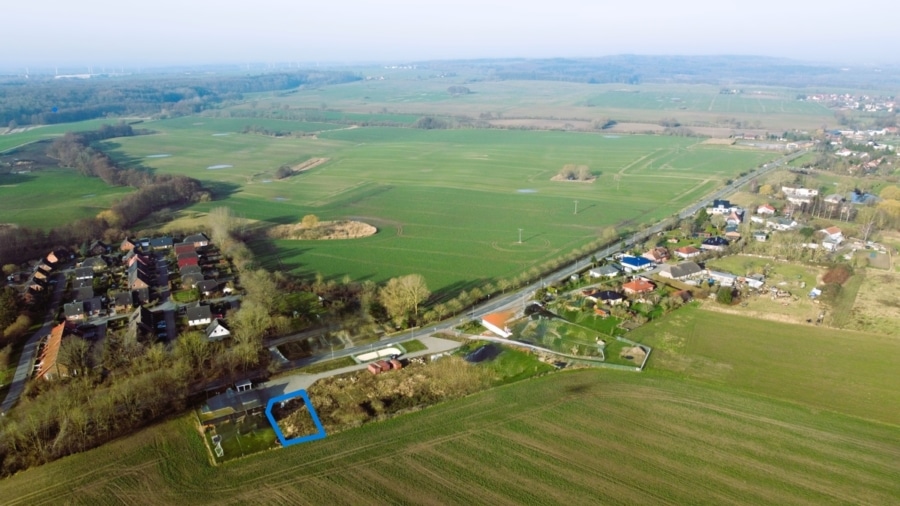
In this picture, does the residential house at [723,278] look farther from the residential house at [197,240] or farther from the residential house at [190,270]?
the residential house at [197,240]

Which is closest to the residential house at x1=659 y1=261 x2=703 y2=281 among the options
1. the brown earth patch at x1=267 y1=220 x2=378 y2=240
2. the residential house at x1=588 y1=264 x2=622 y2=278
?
the residential house at x1=588 y1=264 x2=622 y2=278

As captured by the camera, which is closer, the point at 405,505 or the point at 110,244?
the point at 405,505

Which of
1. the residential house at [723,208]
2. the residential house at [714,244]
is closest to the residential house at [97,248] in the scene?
the residential house at [714,244]

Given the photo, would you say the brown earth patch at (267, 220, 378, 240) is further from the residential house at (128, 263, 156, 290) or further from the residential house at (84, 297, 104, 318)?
the residential house at (84, 297, 104, 318)

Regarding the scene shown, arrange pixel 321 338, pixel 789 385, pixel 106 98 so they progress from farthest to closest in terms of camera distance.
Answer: pixel 106 98
pixel 321 338
pixel 789 385

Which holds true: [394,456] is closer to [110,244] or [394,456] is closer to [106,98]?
[110,244]

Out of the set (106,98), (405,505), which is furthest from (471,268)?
(106,98)
